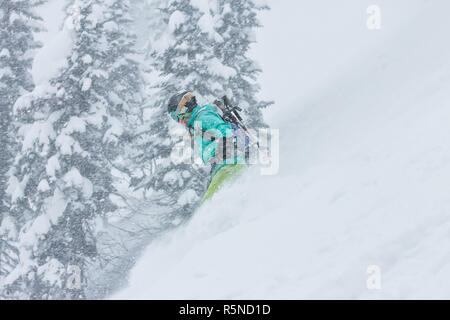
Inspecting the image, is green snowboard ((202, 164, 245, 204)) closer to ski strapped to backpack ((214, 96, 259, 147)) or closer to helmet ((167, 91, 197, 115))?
ski strapped to backpack ((214, 96, 259, 147))

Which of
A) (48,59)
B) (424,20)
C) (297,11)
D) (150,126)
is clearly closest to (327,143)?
(150,126)

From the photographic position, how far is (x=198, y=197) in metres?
12.3

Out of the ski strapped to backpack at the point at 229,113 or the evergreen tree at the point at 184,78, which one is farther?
the evergreen tree at the point at 184,78

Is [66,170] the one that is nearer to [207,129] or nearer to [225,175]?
[225,175]

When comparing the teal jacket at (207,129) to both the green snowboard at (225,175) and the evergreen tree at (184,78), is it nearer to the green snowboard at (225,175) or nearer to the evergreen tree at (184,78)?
the green snowboard at (225,175)

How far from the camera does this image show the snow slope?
443cm

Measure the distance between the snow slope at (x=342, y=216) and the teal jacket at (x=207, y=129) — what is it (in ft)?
2.96

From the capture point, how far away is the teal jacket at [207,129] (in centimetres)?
817

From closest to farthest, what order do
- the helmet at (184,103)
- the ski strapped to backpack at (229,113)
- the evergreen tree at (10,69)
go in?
1. the helmet at (184,103)
2. the ski strapped to backpack at (229,113)
3. the evergreen tree at (10,69)

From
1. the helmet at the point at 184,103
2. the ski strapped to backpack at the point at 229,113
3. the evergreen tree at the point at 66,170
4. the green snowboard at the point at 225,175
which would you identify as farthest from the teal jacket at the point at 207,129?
the evergreen tree at the point at 66,170

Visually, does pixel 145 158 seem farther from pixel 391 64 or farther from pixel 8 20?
pixel 391 64

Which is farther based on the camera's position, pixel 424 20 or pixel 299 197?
pixel 424 20

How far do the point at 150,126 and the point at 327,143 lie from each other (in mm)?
5831

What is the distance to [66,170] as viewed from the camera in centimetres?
1204
